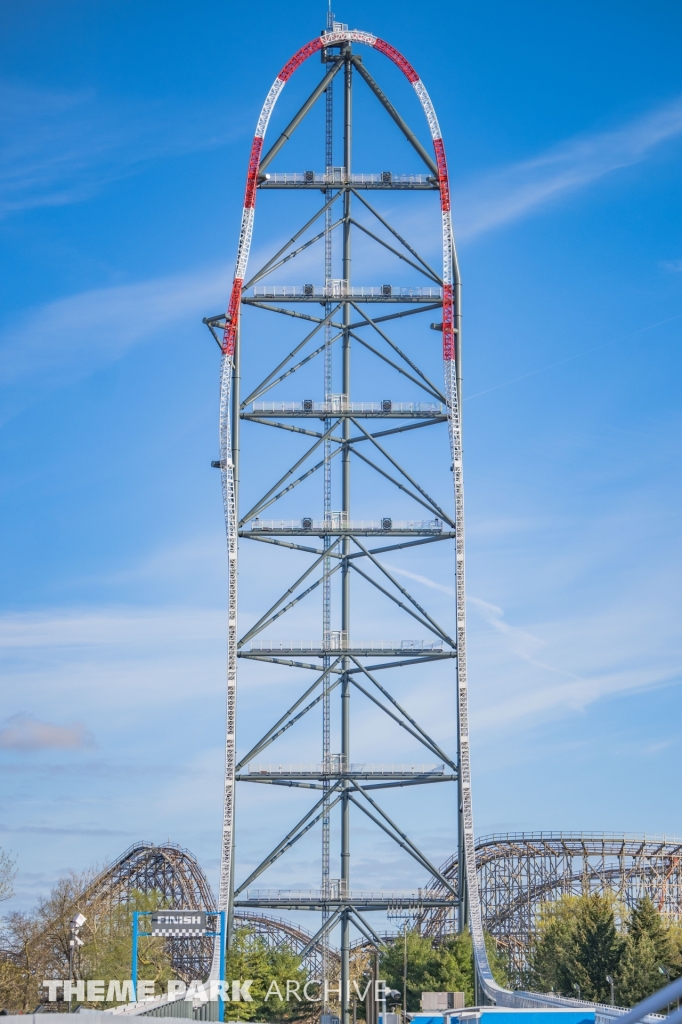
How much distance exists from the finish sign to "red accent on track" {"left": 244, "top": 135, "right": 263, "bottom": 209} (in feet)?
101

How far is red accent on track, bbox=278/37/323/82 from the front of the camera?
70.0m

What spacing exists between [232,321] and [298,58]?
1252 centimetres

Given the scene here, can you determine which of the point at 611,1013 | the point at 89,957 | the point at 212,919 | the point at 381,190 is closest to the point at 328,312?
the point at 381,190

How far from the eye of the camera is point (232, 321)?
6806 cm

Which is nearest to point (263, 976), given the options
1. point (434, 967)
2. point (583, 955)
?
point (434, 967)

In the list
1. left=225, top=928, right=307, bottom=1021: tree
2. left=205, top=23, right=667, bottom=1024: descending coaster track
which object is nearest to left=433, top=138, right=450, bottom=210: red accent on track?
left=205, top=23, right=667, bottom=1024: descending coaster track

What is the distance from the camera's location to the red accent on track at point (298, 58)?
7000 centimetres

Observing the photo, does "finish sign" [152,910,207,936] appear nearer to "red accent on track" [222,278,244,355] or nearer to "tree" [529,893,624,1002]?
"tree" [529,893,624,1002]

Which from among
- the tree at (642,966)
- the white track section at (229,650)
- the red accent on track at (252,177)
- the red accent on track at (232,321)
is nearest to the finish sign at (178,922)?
the white track section at (229,650)

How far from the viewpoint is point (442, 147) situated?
2783 inches

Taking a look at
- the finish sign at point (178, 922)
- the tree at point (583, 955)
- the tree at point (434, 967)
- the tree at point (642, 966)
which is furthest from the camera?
the tree at point (434, 967)

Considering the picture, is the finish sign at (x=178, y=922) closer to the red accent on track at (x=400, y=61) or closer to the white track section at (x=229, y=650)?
the white track section at (x=229, y=650)

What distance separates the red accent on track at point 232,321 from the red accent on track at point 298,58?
9.71 metres

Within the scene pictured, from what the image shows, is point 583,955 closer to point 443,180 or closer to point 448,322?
point 448,322
